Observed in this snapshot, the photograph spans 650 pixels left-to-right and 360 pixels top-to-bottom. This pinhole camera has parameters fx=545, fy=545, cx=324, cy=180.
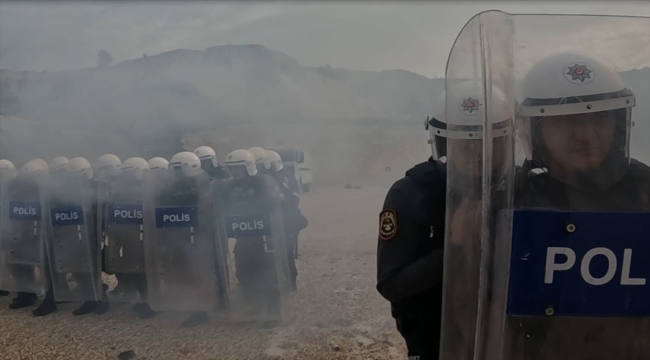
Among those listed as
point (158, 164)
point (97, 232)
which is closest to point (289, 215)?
point (158, 164)

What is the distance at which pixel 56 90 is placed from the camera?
28.7 ft

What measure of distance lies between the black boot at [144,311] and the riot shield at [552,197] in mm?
4236

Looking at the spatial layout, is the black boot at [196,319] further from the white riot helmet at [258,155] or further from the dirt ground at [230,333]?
the white riot helmet at [258,155]

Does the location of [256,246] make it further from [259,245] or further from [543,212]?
[543,212]

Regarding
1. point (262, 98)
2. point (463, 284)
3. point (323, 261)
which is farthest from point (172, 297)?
point (262, 98)

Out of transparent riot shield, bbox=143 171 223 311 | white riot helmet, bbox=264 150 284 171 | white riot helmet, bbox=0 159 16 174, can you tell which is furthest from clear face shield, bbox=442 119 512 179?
white riot helmet, bbox=0 159 16 174

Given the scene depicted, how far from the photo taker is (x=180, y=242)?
4.67 meters

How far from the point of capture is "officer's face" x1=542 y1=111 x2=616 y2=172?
1122 millimetres

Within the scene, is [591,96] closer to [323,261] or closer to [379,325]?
[379,325]

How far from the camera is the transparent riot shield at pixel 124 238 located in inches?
192

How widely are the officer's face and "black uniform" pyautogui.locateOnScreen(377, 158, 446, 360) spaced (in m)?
0.46

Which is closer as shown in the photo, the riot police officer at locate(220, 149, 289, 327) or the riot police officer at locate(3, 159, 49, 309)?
the riot police officer at locate(220, 149, 289, 327)

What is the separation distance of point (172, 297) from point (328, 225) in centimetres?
511

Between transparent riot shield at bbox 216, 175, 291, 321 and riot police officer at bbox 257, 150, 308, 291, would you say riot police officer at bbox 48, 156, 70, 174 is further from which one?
riot police officer at bbox 257, 150, 308, 291
